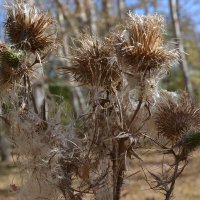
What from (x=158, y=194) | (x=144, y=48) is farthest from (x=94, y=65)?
(x=158, y=194)

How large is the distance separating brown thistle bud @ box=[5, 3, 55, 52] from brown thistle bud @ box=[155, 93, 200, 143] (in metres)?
0.60

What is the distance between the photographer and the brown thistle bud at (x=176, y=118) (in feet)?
7.59

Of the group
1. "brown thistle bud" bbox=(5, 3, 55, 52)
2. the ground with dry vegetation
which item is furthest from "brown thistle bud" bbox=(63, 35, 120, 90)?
the ground with dry vegetation

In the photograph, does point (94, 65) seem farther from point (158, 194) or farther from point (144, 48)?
point (158, 194)

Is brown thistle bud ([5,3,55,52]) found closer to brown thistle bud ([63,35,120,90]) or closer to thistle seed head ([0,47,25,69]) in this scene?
thistle seed head ([0,47,25,69])

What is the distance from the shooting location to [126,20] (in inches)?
92.0

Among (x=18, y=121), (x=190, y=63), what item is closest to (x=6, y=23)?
(x=18, y=121)

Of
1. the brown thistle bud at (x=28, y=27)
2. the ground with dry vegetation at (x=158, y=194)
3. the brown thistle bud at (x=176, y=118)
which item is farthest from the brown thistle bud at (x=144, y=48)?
the ground with dry vegetation at (x=158, y=194)

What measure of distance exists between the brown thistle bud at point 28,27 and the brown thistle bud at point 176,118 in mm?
599

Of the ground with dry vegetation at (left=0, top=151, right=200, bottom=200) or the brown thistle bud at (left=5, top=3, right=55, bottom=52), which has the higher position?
the brown thistle bud at (left=5, top=3, right=55, bottom=52)

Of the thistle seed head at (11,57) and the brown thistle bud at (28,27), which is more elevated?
the brown thistle bud at (28,27)

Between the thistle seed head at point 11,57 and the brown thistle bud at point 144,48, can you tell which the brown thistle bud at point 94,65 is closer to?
the brown thistle bud at point 144,48

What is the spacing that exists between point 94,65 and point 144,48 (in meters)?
0.22

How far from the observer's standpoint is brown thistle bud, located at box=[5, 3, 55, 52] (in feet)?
7.66
